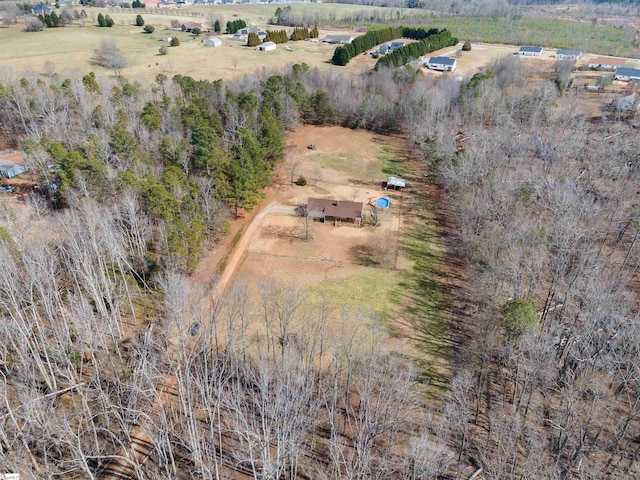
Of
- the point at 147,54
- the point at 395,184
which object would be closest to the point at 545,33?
the point at 395,184

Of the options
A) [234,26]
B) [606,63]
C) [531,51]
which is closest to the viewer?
[606,63]

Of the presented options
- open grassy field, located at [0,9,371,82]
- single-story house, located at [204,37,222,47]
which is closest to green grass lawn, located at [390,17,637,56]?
open grassy field, located at [0,9,371,82]

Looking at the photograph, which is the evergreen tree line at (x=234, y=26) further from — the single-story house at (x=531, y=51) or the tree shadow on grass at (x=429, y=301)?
the tree shadow on grass at (x=429, y=301)

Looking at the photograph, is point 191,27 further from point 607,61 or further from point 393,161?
point 607,61

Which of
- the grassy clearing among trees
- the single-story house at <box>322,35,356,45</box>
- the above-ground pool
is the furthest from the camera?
the single-story house at <box>322,35,356,45</box>

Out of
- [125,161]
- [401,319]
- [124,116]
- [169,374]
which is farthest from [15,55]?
[401,319]

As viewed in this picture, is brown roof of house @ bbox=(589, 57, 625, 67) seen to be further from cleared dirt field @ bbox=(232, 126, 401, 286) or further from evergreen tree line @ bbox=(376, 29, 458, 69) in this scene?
cleared dirt field @ bbox=(232, 126, 401, 286)
